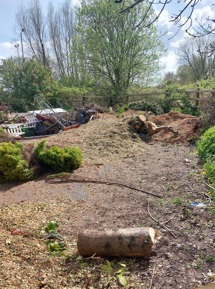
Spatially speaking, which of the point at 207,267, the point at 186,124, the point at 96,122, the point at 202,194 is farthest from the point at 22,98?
the point at 207,267

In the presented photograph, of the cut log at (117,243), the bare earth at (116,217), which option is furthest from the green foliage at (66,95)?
the cut log at (117,243)

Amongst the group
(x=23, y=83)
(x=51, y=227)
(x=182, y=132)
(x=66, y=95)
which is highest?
(x=23, y=83)

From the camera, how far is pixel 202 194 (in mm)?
4480

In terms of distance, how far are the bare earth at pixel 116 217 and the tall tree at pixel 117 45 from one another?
1040 cm

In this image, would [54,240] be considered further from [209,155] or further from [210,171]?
[209,155]

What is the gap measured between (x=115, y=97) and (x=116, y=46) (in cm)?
307

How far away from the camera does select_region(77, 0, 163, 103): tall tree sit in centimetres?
1616

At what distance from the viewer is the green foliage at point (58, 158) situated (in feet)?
20.1

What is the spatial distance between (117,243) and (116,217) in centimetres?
95

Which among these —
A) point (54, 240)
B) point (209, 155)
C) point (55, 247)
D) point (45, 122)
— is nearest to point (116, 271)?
point (55, 247)

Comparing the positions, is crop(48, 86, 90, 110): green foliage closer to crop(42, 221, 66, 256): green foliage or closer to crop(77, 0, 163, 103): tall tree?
crop(77, 0, 163, 103): tall tree

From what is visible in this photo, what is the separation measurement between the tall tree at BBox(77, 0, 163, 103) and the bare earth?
34.1 ft

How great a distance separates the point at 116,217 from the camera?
3.93 meters

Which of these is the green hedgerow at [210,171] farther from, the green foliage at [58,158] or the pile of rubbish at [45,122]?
the pile of rubbish at [45,122]
